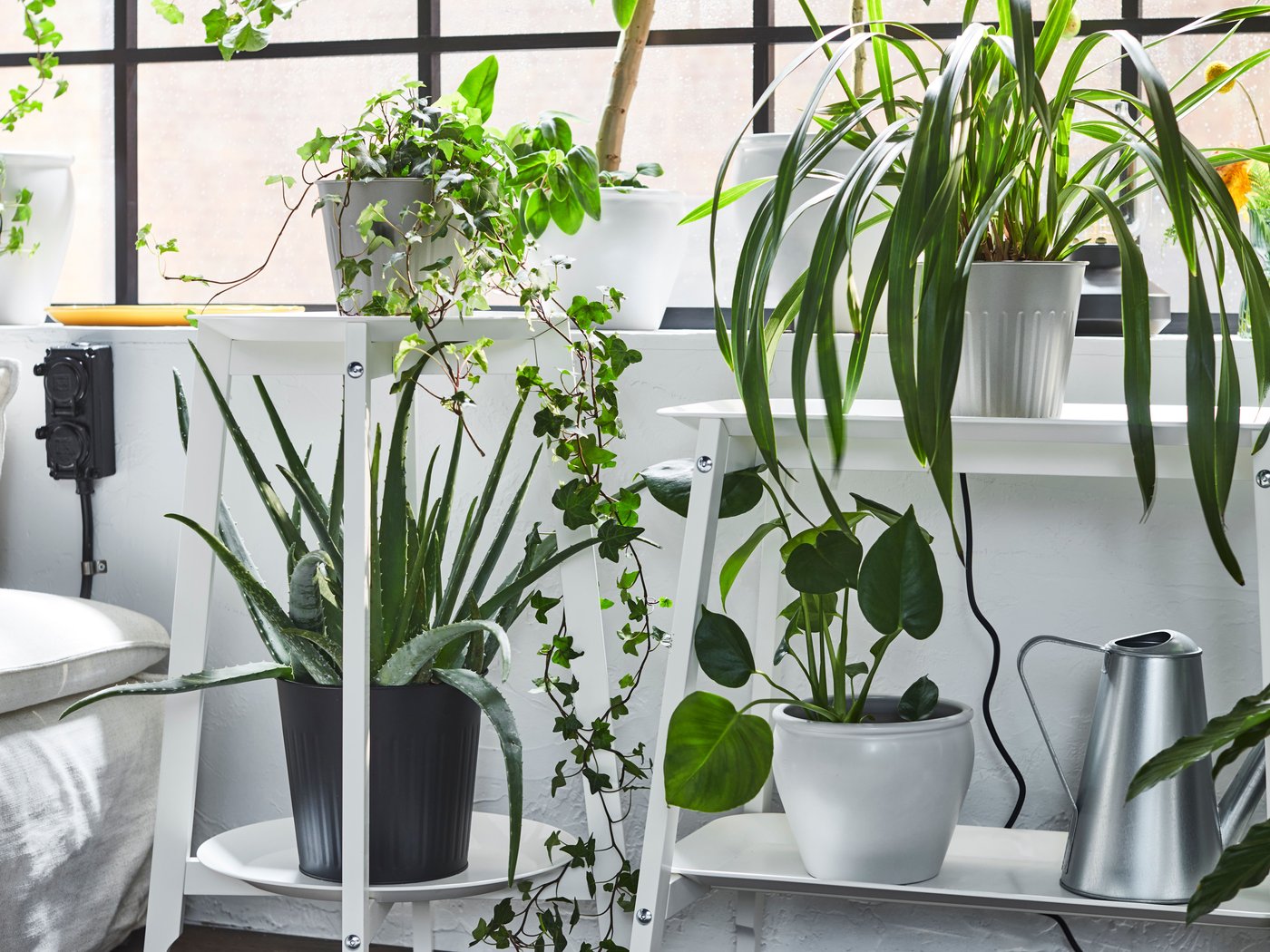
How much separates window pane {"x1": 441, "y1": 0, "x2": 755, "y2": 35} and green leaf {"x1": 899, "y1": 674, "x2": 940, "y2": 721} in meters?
0.89

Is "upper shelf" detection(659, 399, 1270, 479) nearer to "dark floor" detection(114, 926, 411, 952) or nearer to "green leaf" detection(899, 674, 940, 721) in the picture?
"green leaf" detection(899, 674, 940, 721)

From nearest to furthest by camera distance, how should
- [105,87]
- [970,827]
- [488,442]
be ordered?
[970,827] → [488,442] → [105,87]

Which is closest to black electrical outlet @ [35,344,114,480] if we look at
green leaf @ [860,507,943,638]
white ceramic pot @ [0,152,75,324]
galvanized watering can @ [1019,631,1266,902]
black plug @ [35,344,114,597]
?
black plug @ [35,344,114,597]

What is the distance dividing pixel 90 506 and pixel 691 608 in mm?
894

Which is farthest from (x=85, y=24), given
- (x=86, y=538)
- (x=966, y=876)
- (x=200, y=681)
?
(x=966, y=876)

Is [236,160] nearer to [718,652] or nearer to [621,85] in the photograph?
→ [621,85]

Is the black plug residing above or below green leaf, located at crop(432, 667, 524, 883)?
above

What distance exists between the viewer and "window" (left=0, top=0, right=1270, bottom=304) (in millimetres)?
1586

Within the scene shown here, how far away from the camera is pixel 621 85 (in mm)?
1438

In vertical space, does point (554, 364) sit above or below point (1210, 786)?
above

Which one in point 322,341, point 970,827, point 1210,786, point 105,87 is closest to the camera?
point 1210,786

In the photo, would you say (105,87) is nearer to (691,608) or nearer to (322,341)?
(322,341)

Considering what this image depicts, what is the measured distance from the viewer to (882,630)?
102cm

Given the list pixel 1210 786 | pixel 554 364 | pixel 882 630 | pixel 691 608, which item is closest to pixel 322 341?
pixel 554 364
